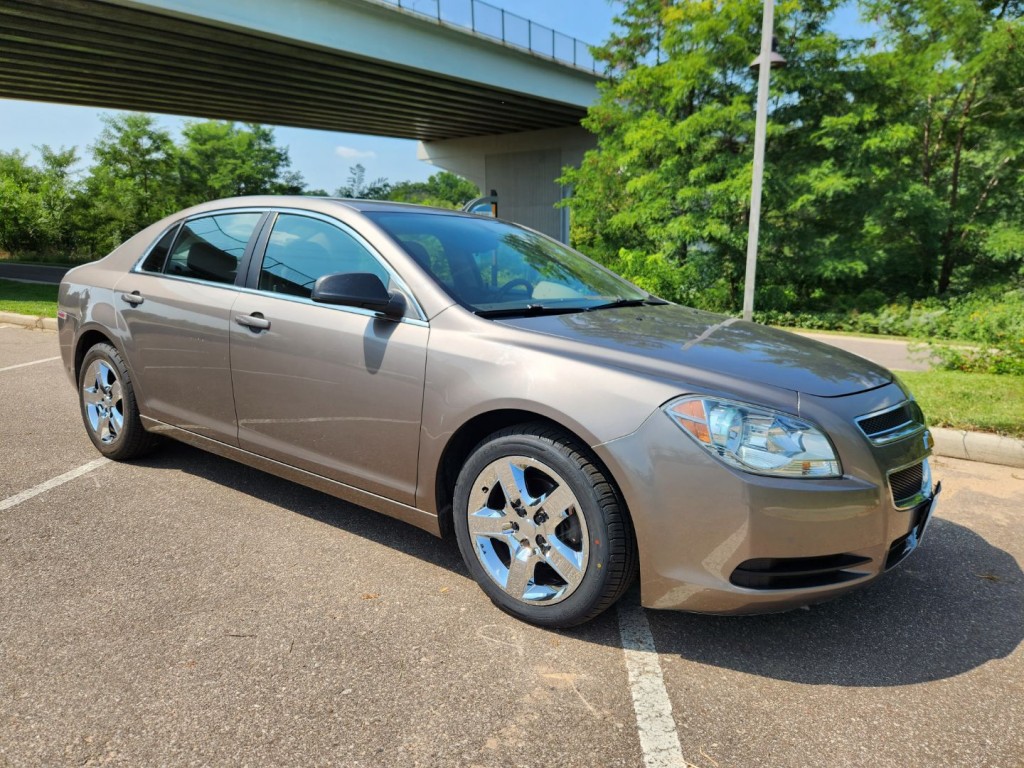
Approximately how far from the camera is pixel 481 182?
42219mm

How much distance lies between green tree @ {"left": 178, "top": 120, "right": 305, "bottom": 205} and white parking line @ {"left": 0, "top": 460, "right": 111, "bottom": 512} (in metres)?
41.9

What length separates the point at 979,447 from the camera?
16.8ft

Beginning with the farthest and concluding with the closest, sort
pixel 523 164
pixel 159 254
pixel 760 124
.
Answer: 1. pixel 523 164
2. pixel 760 124
3. pixel 159 254

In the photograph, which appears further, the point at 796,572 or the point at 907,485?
the point at 907,485

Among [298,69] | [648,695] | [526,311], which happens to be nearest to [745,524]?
[648,695]

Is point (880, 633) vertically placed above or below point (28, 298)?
below

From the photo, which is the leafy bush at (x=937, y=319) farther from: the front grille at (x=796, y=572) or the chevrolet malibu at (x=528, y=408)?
the front grille at (x=796, y=572)

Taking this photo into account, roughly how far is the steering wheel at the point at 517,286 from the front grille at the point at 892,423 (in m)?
1.56

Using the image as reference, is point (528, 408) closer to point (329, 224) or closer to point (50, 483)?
point (329, 224)

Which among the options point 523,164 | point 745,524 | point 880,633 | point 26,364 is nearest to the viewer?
point 745,524

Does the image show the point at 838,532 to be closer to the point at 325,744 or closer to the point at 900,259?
the point at 325,744

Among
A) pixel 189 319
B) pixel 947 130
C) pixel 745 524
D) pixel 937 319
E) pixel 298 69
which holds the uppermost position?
pixel 298 69

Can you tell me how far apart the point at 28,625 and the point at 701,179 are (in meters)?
15.4

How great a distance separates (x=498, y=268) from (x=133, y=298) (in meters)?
2.22
